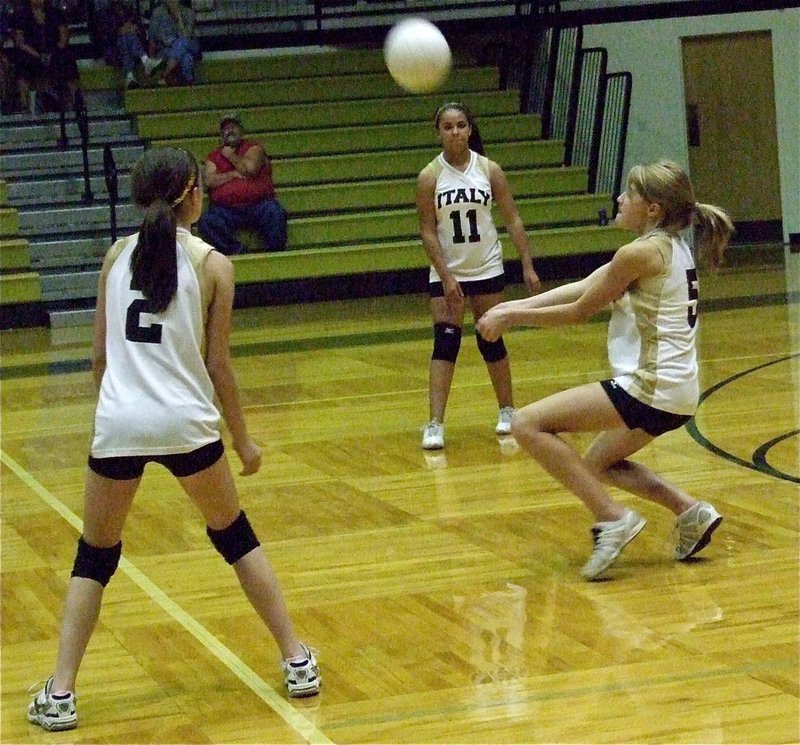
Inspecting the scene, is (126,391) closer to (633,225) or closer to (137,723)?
(137,723)

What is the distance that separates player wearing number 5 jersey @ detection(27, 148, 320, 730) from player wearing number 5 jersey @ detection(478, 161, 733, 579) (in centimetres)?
119

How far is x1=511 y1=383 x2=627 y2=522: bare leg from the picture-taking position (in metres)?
4.86

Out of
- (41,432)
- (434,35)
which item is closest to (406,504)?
(41,432)

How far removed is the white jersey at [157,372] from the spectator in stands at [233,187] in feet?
35.8

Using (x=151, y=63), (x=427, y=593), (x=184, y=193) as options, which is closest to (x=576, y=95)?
(x=151, y=63)

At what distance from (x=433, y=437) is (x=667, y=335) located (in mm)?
2498

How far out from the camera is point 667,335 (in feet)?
15.8

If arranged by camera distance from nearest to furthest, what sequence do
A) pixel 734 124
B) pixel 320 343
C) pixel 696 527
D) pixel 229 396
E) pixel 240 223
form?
1. pixel 229 396
2. pixel 696 527
3. pixel 320 343
4. pixel 240 223
5. pixel 734 124

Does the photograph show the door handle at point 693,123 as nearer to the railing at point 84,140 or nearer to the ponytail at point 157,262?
the railing at point 84,140

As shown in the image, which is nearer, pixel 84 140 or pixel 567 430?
pixel 567 430

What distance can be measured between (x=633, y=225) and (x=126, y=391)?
1.93 metres

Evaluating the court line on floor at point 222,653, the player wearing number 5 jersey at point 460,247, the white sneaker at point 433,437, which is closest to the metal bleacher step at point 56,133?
the player wearing number 5 jersey at point 460,247

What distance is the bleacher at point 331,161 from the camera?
598 inches

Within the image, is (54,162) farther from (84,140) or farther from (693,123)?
(693,123)
